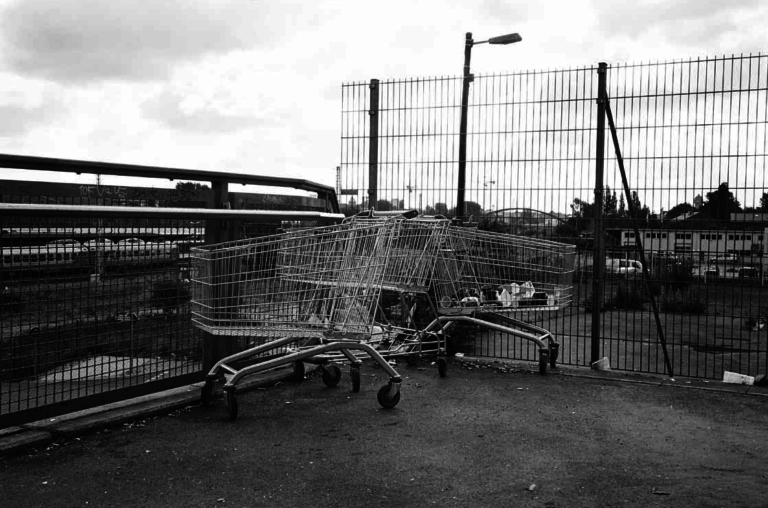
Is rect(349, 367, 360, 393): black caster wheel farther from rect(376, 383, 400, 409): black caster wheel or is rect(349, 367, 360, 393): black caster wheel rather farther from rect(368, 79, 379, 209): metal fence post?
rect(368, 79, 379, 209): metal fence post

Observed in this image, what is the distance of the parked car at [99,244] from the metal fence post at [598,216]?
177 inches

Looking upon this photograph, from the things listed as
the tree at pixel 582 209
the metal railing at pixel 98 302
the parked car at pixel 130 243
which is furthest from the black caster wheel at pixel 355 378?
the tree at pixel 582 209

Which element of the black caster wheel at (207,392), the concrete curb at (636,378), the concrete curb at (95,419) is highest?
the black caster wheel at (207,392)

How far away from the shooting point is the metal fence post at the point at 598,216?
22.4 feet

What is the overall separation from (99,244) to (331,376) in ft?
7.43

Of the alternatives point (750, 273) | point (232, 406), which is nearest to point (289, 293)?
point (232, 406)

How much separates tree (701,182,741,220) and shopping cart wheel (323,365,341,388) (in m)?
3.71

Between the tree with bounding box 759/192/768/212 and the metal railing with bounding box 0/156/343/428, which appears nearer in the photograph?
the metal railing with bounding box 0/156/343/428

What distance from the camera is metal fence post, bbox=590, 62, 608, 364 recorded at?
269 inches

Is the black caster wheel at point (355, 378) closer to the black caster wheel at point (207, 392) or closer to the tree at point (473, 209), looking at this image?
the black caster wheel at point (207, 392)

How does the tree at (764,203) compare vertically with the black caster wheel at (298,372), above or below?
above

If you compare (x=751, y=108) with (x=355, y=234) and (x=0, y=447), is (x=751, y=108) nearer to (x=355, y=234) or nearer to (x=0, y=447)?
(x=355, y=234)

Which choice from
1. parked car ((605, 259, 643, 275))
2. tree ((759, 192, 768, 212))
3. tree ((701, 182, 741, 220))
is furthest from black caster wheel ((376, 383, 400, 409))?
tree ((759, 192, 768, 212))

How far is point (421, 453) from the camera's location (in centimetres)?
424
